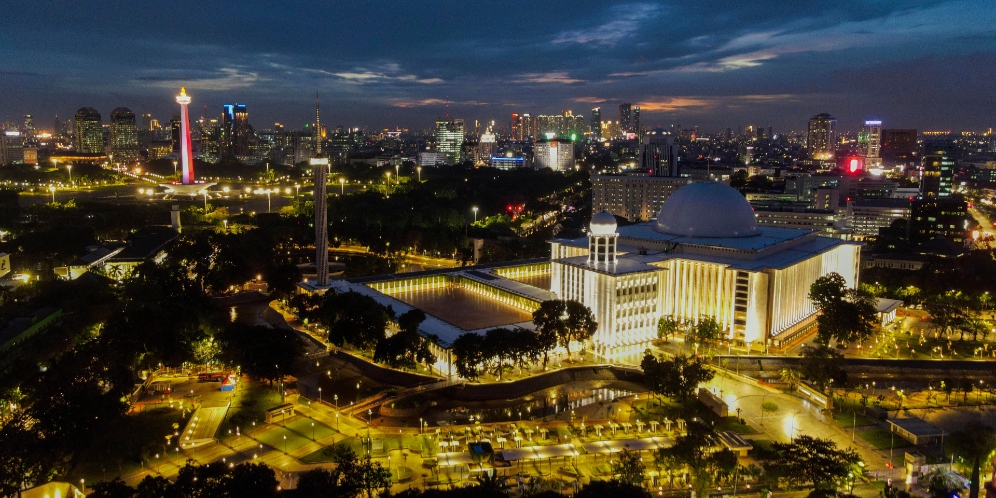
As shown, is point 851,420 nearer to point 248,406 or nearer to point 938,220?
point 248,406

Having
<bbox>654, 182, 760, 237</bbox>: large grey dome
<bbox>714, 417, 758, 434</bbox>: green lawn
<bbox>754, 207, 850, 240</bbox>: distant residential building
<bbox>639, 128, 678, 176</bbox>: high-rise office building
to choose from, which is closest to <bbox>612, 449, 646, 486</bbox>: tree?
<bbox>714, 417, 758, 434</bbox>: green lawn

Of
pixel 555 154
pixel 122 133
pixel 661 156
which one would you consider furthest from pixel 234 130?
pixel 661 156

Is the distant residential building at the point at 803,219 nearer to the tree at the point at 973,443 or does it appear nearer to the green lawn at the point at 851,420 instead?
the green lawn at the point at 851,420

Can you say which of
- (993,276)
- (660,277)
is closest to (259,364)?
(660,277)

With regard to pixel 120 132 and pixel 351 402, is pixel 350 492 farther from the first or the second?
pixel 120 132

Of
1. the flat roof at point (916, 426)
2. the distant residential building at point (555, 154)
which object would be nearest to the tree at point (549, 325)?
the flat roof at point (916, 426)

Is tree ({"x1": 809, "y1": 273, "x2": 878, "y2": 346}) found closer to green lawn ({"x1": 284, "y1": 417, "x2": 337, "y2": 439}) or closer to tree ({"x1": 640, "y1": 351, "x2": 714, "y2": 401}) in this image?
tree ({"x1": 640, "y1": 351, "x2": 714, "y2": 401})
